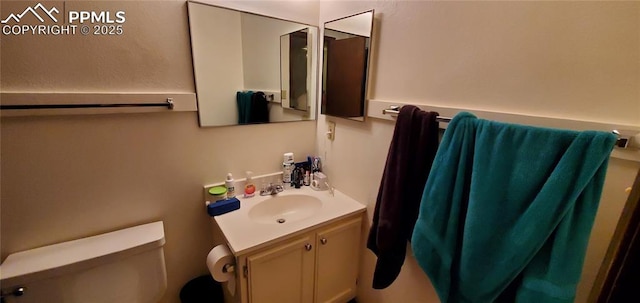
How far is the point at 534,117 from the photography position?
782 mm

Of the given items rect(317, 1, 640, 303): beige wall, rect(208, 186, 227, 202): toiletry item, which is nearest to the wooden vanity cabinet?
rect(317, 1, 640, 303): beige wall

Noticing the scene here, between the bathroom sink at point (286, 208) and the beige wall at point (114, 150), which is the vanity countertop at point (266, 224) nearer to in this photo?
the bathroom sink at point (286, 208)

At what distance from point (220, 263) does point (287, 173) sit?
666 millimetres

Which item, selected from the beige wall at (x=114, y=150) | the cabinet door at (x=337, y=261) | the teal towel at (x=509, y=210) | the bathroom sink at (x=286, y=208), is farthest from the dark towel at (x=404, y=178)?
the beige wall at (x=114, y=150)

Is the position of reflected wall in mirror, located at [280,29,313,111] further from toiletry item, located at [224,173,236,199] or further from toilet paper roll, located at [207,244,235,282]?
toilet paper roll, located at [207,244,235,282]

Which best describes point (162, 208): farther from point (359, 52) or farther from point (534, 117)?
point (534, 117)

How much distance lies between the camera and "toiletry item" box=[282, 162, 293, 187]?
1.58 meters

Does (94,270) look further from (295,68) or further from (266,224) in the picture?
(295,68)

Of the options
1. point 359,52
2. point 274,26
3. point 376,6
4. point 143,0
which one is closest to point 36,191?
point 143,0

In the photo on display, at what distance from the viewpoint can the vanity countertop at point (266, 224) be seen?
42.0 inches

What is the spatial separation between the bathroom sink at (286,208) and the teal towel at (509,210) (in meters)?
0.74

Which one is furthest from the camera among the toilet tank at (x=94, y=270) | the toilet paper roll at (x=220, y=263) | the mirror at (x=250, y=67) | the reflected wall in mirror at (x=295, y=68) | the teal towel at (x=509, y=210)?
the reflected wall in mirror at (x=295, y=68)

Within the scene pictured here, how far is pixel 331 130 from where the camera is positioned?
156cm

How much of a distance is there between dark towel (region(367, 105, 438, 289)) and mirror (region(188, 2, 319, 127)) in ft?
2.52
